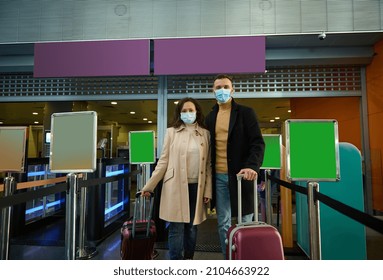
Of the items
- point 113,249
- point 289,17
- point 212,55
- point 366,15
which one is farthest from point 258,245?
point 366,15

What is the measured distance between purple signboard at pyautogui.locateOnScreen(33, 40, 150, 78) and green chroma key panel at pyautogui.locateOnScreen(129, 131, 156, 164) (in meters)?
1.47

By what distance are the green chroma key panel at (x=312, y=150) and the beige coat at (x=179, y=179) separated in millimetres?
467

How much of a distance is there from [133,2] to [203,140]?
3.60 metres

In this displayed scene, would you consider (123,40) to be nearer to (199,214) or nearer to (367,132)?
(199,214)

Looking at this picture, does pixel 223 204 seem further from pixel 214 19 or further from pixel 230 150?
pixel 214 19

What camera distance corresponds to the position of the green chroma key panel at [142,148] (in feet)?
9.80

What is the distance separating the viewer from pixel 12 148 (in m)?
1.82

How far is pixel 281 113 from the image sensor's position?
9406 mm

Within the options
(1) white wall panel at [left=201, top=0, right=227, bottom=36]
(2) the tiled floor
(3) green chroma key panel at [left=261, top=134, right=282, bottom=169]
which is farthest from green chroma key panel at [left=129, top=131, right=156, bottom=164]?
(1) white wall panel at [left=201, top=0, right=227, bottom=36]

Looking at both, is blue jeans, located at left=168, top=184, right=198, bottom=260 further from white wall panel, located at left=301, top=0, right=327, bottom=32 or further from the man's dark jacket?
white wall panel, located at left=301, top=0, right=327, bottom=32

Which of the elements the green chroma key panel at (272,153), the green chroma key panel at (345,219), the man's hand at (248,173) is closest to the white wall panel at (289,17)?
the green chroma key panel at (272,153)

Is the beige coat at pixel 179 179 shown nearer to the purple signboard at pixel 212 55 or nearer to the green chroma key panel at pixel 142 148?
the green chroma key panel at pixel 142 148
